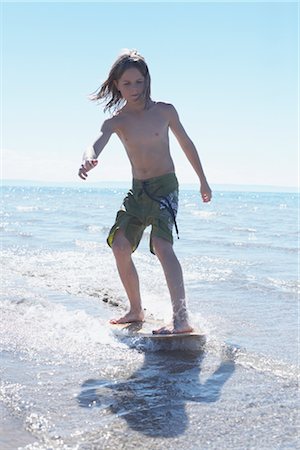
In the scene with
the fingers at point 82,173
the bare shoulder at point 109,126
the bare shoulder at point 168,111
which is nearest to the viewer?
the fingers at point 82,173

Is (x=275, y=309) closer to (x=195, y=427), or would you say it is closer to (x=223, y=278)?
(x=223, y=278)

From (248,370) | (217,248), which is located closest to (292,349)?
(248,370)

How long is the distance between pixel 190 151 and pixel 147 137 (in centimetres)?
34

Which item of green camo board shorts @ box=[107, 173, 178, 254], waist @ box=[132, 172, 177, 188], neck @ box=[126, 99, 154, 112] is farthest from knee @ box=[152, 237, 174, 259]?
neck @ box=[126, 99, 154, 112]

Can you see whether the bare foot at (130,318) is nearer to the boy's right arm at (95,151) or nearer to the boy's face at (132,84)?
the boy's right arm at (95,151)

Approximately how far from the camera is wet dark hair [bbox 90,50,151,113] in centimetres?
408

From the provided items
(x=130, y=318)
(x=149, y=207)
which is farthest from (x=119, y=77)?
(x=130, y=318)

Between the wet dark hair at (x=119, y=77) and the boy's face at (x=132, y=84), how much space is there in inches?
1.1

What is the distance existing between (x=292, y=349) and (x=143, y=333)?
0.99 meters

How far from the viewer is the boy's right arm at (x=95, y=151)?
11.4ft

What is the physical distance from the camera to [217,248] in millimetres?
11242

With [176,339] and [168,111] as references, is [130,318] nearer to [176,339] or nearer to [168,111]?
[176,339]

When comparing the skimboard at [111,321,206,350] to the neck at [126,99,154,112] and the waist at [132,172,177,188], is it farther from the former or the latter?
the neck at [126,99,154,112]

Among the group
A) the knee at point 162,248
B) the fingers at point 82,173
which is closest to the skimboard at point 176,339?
the knee at point 162,248
